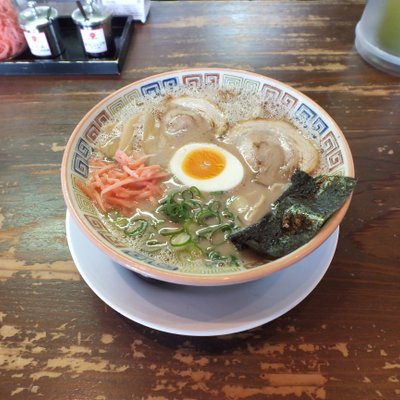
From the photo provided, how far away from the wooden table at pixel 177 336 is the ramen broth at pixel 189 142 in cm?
23

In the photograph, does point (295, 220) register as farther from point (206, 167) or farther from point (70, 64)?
point (70, 64)

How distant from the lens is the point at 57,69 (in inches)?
80.7

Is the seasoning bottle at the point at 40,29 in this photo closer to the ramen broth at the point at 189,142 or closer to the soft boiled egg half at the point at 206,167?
the ramen broth at the point at 189,142

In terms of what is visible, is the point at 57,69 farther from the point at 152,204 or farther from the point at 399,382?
the point at 399,382

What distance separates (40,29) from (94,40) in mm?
279

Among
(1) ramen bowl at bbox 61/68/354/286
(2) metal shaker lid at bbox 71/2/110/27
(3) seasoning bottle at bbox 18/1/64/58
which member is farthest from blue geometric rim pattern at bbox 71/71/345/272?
(3) seasoning bottle at bbox 18/1/64/58

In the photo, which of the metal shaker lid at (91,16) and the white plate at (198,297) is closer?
the white plate at (198,297)

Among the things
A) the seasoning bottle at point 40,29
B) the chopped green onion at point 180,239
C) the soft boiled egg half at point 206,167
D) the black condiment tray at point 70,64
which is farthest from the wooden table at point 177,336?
the soft boiled egg half at point 206,167

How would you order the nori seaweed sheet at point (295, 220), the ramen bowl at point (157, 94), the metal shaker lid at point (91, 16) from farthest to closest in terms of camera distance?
the metal shaker lid at point (91, 16) < the nori seaweed sheet at point (295, 220) < the ramen bowl at point (157, 94)

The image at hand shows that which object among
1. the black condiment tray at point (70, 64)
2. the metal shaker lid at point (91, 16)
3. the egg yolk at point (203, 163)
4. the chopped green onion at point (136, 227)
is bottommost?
the egg yolk at point (203, 163)

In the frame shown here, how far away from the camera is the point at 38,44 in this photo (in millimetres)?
2039

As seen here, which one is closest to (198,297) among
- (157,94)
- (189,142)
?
(189,142)

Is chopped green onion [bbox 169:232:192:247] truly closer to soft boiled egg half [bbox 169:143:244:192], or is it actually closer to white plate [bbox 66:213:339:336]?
white plate [bbox 66:213:339:336]

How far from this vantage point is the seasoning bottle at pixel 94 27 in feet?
6.51
